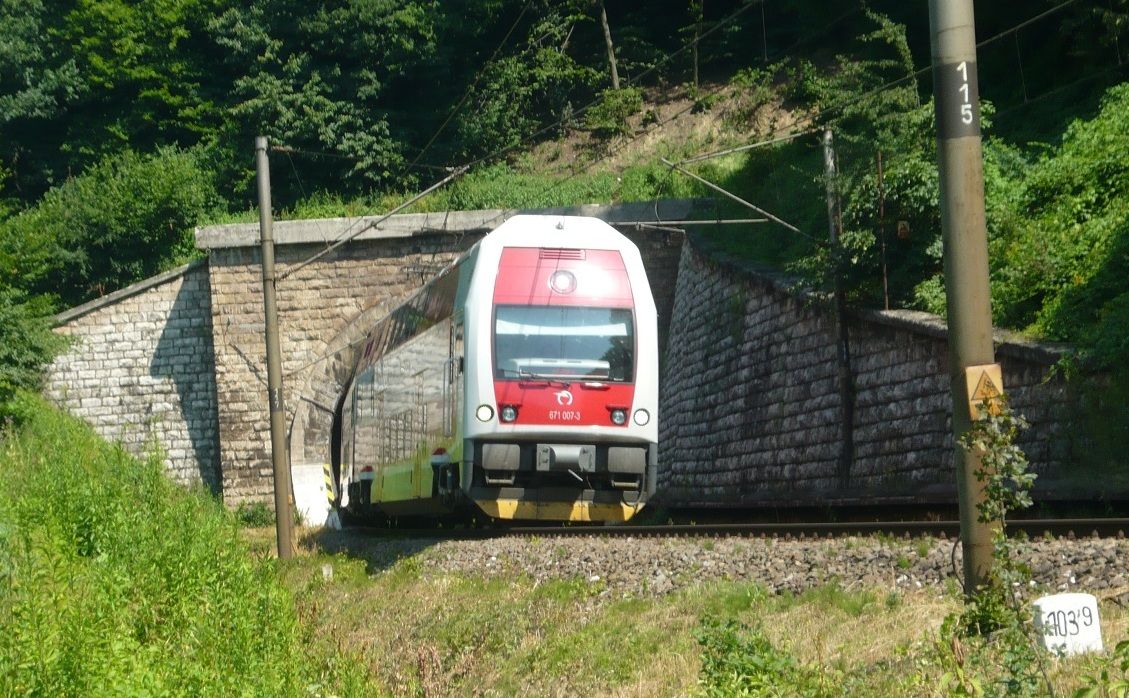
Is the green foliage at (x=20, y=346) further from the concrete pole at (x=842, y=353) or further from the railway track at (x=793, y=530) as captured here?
the concrete pole at (x=842, y=353)

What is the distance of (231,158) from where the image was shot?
131ft

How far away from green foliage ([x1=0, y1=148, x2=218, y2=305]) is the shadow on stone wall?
6.87 meters

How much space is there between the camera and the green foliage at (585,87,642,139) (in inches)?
1487

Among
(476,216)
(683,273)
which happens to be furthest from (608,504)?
(476,216)

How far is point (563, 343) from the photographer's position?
15.2 meters

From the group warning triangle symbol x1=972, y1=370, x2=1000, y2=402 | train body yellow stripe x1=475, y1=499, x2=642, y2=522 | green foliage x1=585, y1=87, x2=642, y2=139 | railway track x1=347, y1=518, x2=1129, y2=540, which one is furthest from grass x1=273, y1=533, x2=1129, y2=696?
green foliage x1=585, y1=87, x2=642, y2=139

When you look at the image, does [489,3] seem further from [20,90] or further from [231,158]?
[20,90]

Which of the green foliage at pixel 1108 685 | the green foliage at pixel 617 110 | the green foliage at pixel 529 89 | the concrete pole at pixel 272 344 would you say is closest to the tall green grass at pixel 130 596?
the concrete pole at pixel 272 344

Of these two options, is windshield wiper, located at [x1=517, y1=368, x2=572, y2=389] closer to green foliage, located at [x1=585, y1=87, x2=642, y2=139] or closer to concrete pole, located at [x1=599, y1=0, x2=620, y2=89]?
green foliage, located at [x1=585, y1=87, x2=642, y2=139]

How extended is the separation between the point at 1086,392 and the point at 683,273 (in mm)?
14852

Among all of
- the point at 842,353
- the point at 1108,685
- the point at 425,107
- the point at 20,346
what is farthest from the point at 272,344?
the point at 425,107

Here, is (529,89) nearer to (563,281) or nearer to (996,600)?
(563,281)

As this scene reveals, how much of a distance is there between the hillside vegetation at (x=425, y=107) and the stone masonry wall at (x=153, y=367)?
1123 mm

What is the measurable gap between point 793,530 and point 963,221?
6.64 metres
